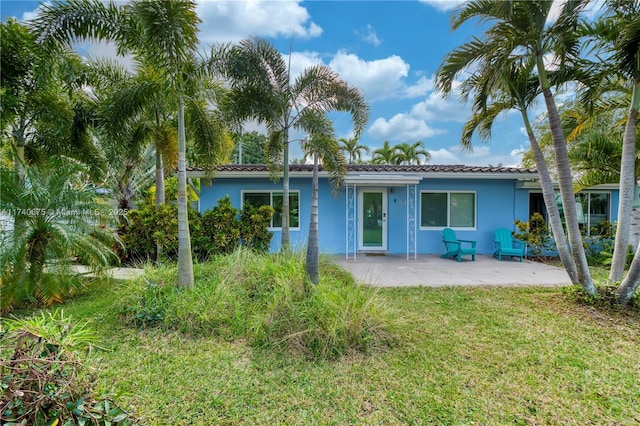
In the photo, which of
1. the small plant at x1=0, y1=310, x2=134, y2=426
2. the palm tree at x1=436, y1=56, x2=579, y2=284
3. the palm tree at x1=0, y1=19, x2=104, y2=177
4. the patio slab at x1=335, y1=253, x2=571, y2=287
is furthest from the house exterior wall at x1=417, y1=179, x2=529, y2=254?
the small plant at x1=0, y1=310, x2=134, y2=426

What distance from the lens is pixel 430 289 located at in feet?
22.8

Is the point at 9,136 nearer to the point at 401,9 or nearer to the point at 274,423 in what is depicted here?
the point at 274,423

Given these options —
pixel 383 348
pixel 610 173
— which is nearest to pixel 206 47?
pixel 383 348

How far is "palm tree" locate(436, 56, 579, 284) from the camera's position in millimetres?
5794

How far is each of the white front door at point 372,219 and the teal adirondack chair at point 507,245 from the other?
4086 mm

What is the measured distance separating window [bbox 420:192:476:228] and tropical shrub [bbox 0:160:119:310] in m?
10.7

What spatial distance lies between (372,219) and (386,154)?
51.1ft

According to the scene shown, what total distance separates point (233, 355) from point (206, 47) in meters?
6.23

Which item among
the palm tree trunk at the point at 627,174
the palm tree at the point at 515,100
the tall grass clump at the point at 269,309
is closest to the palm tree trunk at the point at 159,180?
the tall grass clump at the point at 269,309

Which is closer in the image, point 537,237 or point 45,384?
point 45,384

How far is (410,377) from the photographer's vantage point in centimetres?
347

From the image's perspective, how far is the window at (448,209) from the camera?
39.9ft

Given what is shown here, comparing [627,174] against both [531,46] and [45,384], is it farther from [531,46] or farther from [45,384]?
[45,384]

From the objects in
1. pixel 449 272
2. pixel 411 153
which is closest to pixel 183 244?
pixel 449 272
